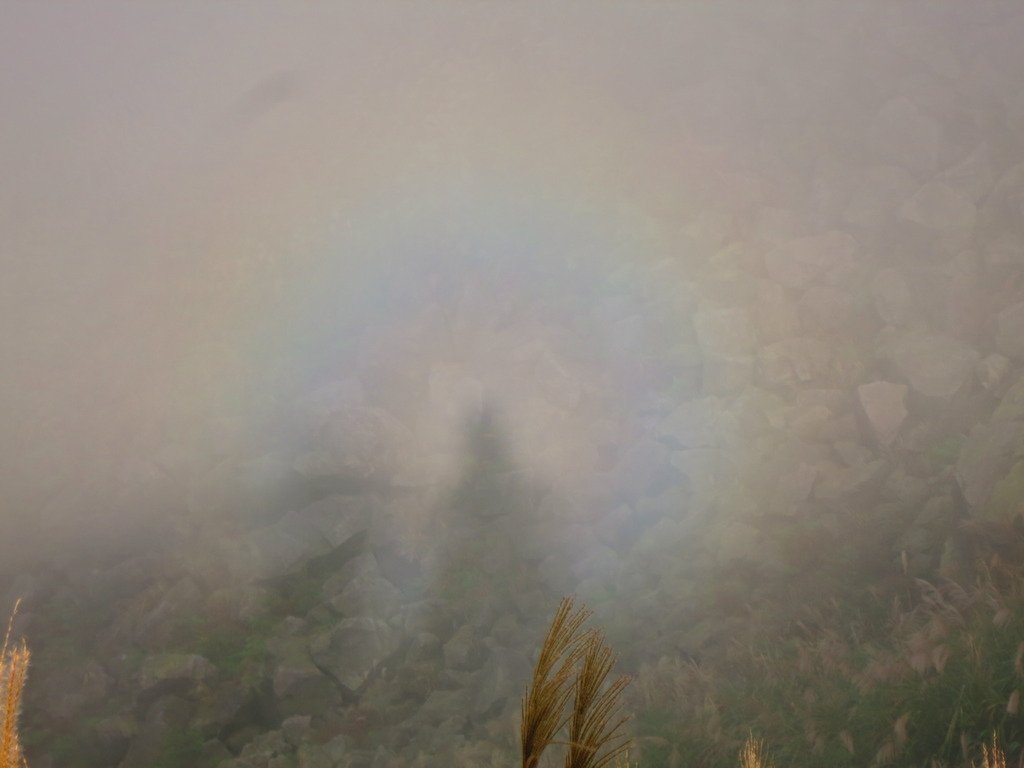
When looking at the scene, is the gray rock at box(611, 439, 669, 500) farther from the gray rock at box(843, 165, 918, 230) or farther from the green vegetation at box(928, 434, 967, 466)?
the gray rock at box(843, 165, 918, 230)

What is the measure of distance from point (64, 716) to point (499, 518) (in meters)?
1.52

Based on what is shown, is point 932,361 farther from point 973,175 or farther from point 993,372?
point 973,175

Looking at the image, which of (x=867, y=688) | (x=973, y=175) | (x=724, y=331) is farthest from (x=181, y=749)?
(x=973, y=175)

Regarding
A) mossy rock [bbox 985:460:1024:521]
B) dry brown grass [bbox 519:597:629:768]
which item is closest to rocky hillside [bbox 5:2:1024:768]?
mossy rock [bbox 985:460:1024:521]

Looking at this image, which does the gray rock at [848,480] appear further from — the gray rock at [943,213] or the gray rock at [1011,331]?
the gray rock at [943,213]

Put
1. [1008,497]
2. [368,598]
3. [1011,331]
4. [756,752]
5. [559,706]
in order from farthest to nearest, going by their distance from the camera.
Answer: [368,598], [1011,331], [1008,497], [756,752], [559,706]

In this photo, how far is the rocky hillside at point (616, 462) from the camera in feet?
8.61

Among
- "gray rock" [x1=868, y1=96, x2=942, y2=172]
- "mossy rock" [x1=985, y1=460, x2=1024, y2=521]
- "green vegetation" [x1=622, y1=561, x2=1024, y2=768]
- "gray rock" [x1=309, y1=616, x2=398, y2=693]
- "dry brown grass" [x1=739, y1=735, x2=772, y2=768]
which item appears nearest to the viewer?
"green vegetation" [x1=622, y1=561, x2=1024, y2=768]

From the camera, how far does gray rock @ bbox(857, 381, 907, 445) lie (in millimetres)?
2641

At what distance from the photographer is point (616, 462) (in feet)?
9.76

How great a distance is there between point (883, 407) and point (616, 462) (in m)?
0.86

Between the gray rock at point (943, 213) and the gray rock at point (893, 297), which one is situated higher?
the gray rock at point (943, 213)

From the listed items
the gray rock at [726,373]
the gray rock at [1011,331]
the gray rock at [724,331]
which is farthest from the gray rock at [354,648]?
the gray rock at [1011,331]

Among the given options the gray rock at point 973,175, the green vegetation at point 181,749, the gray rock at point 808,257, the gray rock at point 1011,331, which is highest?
the gray rock at point 973,175
